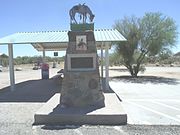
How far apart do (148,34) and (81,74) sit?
58.2 ft

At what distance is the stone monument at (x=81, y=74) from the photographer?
→ 28.8 feet

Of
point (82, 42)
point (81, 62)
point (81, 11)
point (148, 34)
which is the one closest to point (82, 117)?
point (81, 62)

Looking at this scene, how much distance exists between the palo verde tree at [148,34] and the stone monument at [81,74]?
17.0 m

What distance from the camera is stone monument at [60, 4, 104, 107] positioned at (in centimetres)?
877

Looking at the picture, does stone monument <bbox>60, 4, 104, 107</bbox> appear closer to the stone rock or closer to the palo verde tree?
the stone rock

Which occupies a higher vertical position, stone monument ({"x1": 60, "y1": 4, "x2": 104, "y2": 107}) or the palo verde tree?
the palo verde tree

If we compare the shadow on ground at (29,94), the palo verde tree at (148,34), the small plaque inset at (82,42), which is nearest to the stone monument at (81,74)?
the small plaque inset at (82,42)

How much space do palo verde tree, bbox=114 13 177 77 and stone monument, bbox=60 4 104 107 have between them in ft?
55.9

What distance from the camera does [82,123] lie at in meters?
7.48

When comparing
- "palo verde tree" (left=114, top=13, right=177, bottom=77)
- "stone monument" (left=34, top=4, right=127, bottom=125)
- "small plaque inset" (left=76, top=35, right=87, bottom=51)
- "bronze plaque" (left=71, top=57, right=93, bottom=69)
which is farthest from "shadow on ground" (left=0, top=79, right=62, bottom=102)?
"palo verde tree" (left=114, top=13, right=177, bottom=77)

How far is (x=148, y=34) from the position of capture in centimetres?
2523

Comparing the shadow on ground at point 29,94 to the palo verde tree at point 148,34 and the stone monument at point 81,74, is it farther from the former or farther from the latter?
the palo verde tree at point 148,34

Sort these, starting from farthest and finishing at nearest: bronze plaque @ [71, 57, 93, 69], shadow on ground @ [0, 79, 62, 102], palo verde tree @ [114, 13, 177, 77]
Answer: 1. palo verde tree @ [114, 13, 177, 77]
2. shadow on ground @ [0, 79, 62, 102]
3. bronze plaque @ [71, 57, 93, 69]

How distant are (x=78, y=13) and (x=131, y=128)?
15.4 feet
